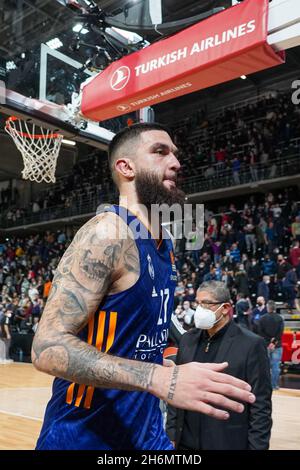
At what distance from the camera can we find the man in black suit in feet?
8.84

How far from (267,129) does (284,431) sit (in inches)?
528

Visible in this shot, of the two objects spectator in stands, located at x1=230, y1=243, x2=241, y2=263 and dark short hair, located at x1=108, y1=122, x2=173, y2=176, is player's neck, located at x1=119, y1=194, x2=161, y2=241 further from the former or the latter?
spectator in stands, located at x1=230, y1=243, x2=241, y2=263

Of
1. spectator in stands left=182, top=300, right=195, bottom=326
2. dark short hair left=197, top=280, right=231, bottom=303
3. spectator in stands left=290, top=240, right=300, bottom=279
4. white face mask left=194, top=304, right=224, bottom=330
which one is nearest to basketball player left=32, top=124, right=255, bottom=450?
white face mask left=194, top=304, right=224, bottom=330

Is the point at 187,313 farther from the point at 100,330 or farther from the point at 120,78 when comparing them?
the point at 100,330

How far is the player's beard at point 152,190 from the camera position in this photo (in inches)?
75.5

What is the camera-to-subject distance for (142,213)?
6.41 feet

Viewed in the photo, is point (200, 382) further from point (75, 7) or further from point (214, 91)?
point (214, 91)

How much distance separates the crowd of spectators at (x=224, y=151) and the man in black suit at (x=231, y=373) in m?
13.7

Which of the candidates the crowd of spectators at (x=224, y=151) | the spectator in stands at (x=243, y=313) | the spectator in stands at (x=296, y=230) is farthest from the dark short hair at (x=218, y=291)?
the crowd of spectators at (x=224, y=151)

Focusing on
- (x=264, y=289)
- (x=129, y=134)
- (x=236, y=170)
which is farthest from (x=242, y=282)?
(x=129, y=134)

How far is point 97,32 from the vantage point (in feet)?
19.2

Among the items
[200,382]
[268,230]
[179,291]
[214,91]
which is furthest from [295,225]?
[200,382]

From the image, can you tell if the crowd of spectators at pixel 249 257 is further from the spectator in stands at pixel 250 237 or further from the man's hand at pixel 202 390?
the man's hand at pixel 202 390

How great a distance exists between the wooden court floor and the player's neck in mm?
3784
